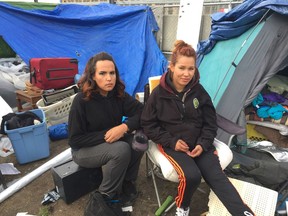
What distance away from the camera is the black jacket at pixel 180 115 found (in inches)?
76.4

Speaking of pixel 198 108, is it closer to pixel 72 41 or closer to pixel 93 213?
pixel 93 213

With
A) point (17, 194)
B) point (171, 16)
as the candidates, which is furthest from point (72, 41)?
point (17, 194)

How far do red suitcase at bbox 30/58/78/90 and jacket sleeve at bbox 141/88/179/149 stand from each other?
248 centimetres

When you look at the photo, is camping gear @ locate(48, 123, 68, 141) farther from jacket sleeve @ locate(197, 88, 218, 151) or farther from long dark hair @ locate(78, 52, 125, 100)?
jacket sleeve @ locate(197, 88, 218, 151)

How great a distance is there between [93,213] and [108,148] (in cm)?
51

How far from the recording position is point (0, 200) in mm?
2182

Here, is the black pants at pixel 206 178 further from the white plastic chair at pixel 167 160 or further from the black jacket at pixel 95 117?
the black jacket at pixel 95 117

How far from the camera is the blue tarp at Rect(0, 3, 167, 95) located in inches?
182

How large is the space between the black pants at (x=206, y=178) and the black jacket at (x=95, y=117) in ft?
1.83

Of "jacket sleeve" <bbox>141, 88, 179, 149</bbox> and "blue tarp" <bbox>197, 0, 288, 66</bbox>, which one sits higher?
"blue tarp" <bbox>197, 0, 288, 66</bbox>

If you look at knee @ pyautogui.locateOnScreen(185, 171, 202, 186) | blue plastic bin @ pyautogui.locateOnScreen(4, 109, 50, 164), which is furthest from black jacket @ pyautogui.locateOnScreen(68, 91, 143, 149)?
blue plastic bin @ pyautogui.locateOnScreen(4, 109, 50, 164)

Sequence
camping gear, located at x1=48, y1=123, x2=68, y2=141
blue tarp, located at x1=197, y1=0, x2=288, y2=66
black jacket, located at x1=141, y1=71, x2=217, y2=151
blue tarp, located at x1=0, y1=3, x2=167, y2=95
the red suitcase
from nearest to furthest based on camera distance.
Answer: black jacket, located at x1=141, y1=71, x2=217, y2=151
blue tarp, located at x1=197, y1=0, x2=288, y2=66
camping gear, located at x1=48, y1=123, x2=68, y2=141
the red suitcase
blue tarp, located at x1=0, y1=3, x2=167, y2=95

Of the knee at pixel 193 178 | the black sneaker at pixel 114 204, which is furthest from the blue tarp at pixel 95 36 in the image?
the knee at pixel 193 178

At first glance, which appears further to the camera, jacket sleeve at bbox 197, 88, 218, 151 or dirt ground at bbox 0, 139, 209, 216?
dirt ground at bbox 0, 139, 209, 216
